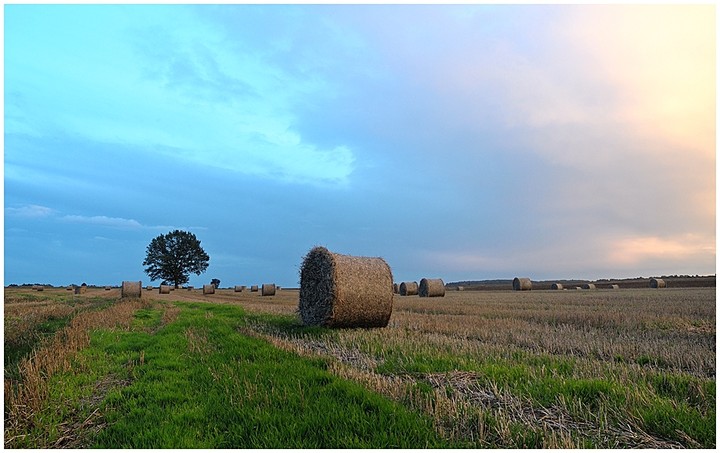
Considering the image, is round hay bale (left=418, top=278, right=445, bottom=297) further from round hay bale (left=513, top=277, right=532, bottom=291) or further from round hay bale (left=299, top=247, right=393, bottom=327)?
round hay bale (left=299, top=247, right=393, bottom=327)

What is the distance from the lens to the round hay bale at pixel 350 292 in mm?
12164

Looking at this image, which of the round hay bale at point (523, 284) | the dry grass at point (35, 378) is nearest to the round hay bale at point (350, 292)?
the dry grass at point (35, 378)

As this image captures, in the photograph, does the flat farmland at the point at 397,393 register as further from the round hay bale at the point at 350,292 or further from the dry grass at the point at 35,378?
the round hay bale at the point at 350,292

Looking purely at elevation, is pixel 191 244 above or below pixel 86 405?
above

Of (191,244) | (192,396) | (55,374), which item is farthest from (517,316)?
(191,244)

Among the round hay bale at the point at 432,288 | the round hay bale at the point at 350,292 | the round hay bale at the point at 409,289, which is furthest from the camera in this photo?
the round hay bale at the point at 409,289

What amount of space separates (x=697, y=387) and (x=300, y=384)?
4552mm

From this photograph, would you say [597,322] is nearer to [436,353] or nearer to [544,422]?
[436,353]

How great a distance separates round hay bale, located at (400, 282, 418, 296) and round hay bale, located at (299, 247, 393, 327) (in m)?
24.2

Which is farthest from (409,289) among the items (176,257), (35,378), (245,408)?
(176,257)

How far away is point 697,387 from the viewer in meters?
5.25

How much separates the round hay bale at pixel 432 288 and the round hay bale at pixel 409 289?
12.8 ft

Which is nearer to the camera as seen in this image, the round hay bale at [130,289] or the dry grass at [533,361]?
the dry grass at [533,361]

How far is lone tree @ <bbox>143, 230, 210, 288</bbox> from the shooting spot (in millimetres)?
73438
